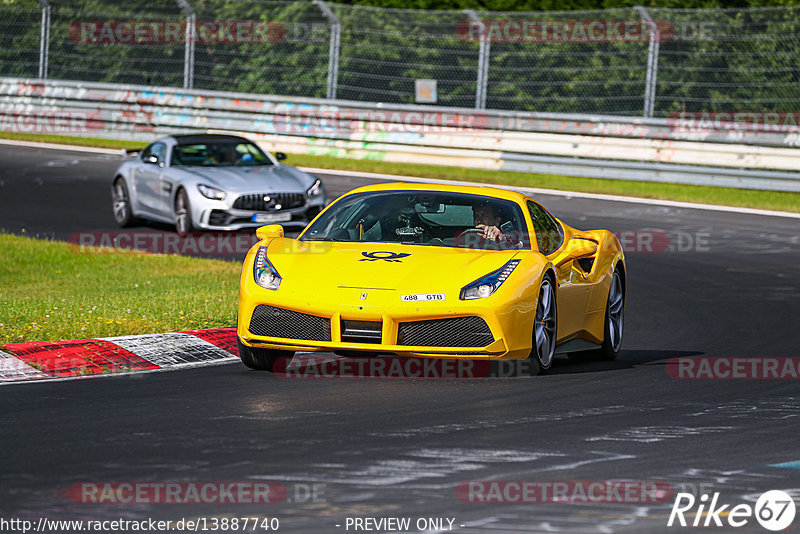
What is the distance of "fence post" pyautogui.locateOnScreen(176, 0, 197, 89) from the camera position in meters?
27.2

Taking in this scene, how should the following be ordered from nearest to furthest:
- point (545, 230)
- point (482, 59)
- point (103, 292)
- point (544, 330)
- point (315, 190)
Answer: point (544, 330) < point (545, 230) < point (103, 292) < point (315, 190) < point (482, 59)

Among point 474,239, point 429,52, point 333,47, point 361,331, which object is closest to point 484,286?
point 361,331

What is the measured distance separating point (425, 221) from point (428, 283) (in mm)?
1362

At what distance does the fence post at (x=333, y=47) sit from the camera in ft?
85.6

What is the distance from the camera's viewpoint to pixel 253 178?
60.8ft

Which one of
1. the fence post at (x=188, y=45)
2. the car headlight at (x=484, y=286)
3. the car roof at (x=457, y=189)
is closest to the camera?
the car headlight at (x=484, y=286)

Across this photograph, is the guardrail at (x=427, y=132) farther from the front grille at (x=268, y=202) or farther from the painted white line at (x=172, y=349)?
the painted white line at (x=172, y=349)

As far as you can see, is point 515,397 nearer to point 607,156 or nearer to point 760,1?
point 607,156

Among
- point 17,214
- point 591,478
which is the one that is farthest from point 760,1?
point 591,478

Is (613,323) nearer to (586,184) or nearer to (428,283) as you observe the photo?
(428,283)

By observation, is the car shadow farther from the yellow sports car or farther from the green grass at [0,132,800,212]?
the green grass at [0,132,800,212]

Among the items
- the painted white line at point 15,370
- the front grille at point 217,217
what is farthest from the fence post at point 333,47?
the painted white line at point 15,370

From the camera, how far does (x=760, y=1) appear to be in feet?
86.3

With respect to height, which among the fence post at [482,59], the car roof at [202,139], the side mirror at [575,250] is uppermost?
the fence post at [482,59]
